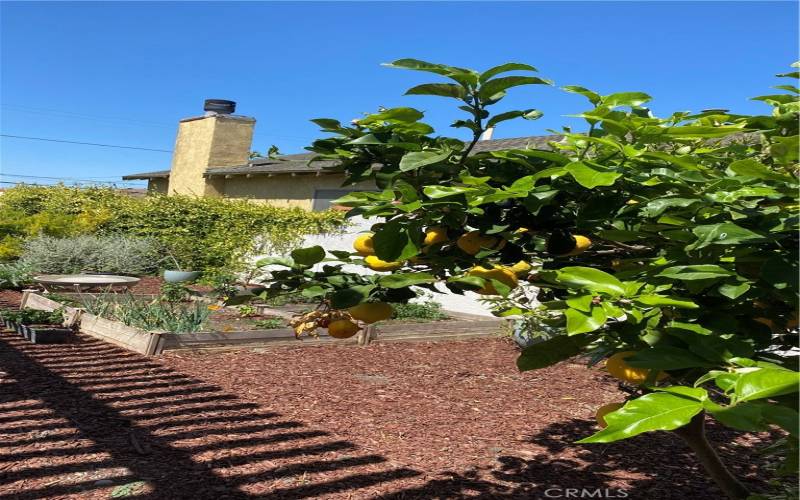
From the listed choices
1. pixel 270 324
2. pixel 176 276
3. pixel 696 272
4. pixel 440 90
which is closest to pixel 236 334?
pixel 270 324

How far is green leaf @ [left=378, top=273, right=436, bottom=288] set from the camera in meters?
1.38

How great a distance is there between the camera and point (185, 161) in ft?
69.8

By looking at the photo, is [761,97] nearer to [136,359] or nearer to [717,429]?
[717,429]

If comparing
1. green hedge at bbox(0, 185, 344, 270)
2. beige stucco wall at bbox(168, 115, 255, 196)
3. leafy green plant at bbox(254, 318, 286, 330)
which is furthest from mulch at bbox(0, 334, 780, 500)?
beige stucco wall at bbox(168, 115, 255, 196)

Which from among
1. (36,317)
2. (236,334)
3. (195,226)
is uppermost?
(195,226)

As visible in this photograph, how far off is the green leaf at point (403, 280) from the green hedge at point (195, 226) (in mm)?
12648

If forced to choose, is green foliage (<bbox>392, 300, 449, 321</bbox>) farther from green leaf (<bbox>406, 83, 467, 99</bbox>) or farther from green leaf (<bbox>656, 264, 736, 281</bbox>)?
green leaf (<bbox>656, 264, 736, 281</bbox>)

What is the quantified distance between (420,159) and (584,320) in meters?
0.51

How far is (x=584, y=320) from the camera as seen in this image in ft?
3.09

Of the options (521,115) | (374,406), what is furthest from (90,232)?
(521,115)

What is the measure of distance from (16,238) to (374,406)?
12.4m

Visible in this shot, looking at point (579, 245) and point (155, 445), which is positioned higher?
point (579, 245)

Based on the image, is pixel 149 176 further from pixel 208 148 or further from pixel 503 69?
pixel 503 69

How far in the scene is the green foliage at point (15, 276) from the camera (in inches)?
479
